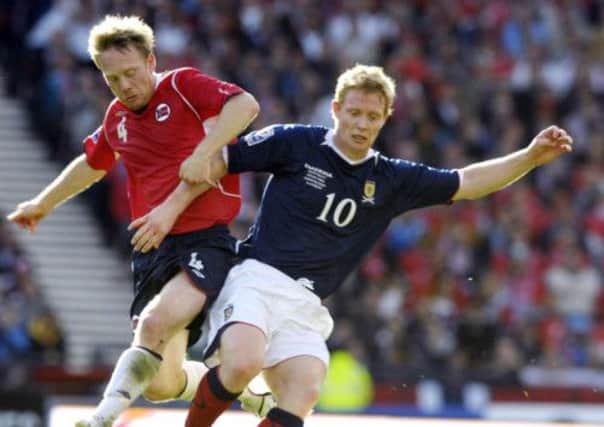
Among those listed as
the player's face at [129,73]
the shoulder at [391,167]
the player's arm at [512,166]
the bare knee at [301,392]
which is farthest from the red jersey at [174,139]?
the player's arm at [512,166]

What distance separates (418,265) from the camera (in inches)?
663

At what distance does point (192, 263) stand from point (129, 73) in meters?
0.90

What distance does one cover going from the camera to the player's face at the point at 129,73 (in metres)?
8.07

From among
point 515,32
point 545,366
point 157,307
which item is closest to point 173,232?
point 157,307

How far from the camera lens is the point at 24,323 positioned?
16109 mm

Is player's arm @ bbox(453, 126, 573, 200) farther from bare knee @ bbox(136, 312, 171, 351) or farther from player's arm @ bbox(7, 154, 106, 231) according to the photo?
player's arm @ bbox(7, 154, 106, 231)

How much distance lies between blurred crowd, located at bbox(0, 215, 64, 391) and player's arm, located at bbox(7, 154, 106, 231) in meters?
6.76

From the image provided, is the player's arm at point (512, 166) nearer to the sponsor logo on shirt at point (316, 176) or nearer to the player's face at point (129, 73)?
the sponsor logo on shirt at point (316, 176)

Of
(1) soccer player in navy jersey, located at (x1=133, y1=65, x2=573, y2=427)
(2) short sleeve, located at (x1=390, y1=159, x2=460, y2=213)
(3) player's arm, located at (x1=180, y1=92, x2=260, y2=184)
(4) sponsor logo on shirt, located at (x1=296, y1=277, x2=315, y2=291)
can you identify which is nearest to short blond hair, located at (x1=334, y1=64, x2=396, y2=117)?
(1) soccer player in navy jersey, located at (x1=133, y1=65, x2=573, y2=427)

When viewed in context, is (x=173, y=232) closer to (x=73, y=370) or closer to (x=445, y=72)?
(x=73, y=370)

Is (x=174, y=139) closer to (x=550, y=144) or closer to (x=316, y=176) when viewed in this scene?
(x=316, y=176)

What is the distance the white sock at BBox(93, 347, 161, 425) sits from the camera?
25.7 feet

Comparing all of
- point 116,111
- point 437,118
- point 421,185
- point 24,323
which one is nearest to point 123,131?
point 116,111

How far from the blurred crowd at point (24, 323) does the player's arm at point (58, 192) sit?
6.76m
